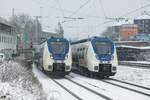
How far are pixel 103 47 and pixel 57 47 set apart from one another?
3486 millimetres

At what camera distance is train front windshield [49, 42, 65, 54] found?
29.6 meters

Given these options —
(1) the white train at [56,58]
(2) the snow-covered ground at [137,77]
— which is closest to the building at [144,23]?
(2) the snow-covered ground at [137,77]

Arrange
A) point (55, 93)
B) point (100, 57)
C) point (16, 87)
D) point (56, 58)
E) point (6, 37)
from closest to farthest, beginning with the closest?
point (16, 87), point (55, 93), point (100, 57), point (56, 58), point (6, 37)

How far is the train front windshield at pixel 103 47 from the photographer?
2884cm

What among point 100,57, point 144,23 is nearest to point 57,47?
point 100,57

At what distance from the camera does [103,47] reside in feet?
95.3

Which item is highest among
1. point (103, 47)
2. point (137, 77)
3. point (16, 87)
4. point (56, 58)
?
point (103, 47)

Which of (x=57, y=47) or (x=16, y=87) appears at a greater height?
(x=57, y=47)

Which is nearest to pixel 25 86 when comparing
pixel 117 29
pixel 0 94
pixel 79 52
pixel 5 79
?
pixel 5 79

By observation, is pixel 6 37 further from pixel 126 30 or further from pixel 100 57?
pixel 126 30

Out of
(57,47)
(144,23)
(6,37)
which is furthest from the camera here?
(144,23)

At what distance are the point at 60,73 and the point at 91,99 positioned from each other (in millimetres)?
13091

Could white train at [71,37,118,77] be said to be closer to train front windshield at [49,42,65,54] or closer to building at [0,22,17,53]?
train front windshield at [49,42,65,54]

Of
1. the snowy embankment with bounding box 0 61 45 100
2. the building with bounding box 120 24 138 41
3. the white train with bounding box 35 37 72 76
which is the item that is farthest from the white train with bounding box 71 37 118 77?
the building with bounding box 120 24 138 41
